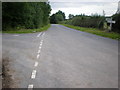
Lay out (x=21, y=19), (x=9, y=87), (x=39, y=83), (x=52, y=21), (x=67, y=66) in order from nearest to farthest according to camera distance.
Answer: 1. (x=9, y=87)
2. (x=39, y=83)
3. (x=67, y=66)
4. (x=21, y=19)
5. (x=52, y=21)

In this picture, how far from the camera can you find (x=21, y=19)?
85.7ft

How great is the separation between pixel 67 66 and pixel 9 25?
21.3 m

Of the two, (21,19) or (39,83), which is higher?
(21,19)

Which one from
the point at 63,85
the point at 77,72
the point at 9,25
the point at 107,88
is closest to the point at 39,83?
the point at 63,85

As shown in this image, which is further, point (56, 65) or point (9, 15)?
point (9, 15)

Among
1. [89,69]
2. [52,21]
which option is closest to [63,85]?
[89,69]

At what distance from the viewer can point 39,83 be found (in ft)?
13.9

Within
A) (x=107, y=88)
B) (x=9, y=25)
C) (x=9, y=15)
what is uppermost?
(x=9, y=15)

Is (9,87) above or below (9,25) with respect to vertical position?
below

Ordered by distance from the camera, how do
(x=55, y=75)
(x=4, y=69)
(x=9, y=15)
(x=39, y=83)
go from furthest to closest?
(x=9, y=15)
(x=4, y=69)
(x=55, y=75)
(x=39, y=83)

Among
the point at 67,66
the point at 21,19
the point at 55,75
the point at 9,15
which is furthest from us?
the point at 21,19

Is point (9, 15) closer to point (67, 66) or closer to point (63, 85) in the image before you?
point (67, 66)

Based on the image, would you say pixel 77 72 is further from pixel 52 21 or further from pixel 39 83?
pixel 52 21

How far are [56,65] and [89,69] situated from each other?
1315mm
